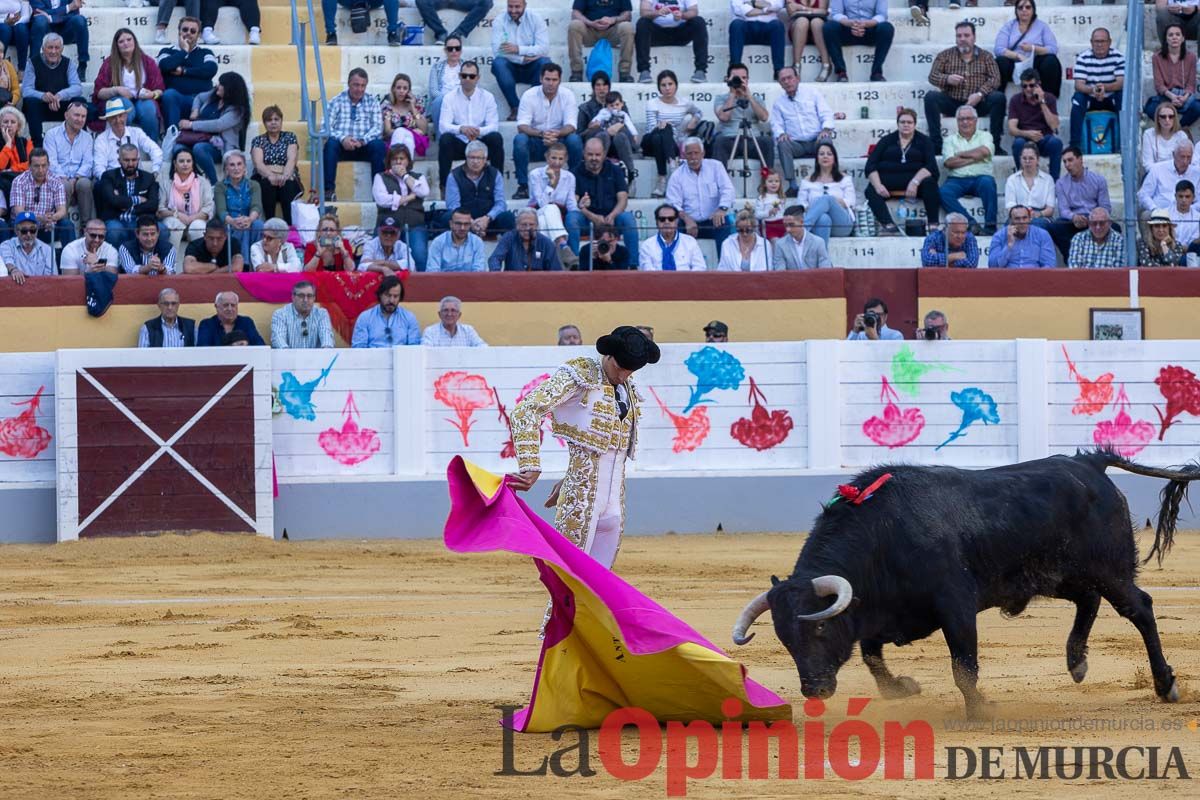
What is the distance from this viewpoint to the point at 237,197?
1391 centimetres

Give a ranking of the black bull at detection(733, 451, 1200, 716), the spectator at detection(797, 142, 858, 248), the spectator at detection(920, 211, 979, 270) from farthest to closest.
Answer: the spectator at detection(797, 142, 858, 248) → the spectator at detection(920, 211, 979, 270) → the black bull at detection(733, 451, 1200, 716)

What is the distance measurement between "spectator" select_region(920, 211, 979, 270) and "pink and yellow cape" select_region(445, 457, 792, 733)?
326 inches

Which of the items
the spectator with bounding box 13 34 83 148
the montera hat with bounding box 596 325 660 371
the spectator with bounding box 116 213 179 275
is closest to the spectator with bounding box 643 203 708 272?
the spectator with bounding box 116 213 179 275

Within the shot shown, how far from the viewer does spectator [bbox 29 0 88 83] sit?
15320 millimetres

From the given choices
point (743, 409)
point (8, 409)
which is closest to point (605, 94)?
point (743, 409)

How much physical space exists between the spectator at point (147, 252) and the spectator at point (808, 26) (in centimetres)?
610

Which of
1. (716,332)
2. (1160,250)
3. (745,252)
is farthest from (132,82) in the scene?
(1160,250)

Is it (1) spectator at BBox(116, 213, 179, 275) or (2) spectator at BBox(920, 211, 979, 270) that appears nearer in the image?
(1) spectator at BBox(116, 213, 179, 275)

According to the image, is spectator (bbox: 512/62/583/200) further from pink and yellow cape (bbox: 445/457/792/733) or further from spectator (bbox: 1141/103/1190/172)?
pink and yellow cape (bbox: 445/457/792/733)

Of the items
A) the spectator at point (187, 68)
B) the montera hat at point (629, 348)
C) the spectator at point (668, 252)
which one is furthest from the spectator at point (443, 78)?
the montera hat at point (629, 348)

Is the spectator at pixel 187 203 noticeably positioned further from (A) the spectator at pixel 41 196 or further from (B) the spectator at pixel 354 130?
(B) the spectator at pixel 354 130

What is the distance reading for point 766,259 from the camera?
13930 mm

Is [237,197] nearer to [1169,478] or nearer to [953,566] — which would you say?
[1169,478]

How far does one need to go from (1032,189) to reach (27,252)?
7932mm
